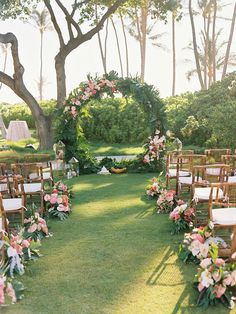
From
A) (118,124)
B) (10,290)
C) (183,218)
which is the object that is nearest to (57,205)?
(183,218)

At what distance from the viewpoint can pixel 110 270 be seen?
457 centimetres

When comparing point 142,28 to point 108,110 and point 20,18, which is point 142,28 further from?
point 20,18

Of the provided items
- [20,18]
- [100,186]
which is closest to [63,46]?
[20,18]

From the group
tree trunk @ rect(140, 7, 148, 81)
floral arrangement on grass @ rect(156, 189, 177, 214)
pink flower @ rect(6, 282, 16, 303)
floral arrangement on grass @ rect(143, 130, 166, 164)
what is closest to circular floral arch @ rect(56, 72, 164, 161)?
floral arrangement on grass @ rect(143, 130, 166, 164)

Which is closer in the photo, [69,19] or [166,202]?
[166,202]

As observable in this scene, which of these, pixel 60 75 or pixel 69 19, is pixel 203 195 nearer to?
pixel 60 75

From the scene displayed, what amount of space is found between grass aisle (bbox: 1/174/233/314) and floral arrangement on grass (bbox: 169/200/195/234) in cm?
17

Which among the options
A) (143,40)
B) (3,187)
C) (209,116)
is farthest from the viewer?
(143,40)

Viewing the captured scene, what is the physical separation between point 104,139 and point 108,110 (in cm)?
128

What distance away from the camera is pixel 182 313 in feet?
12.0

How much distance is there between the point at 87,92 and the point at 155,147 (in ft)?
7.31

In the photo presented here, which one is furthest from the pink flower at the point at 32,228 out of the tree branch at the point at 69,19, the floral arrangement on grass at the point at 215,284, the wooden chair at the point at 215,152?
the tree branch at the point at 69,19

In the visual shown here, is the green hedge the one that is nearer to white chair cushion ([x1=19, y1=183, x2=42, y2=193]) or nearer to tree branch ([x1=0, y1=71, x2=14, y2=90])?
tree branch ([x1=0, y1=71, x2=14, y2=90])

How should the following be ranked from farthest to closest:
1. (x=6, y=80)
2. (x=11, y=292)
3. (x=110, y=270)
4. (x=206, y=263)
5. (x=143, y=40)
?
(x=143, y=40), (x=6, y=80), (x=110, y=270), (x=206, y=263), (x=11, y=292)
